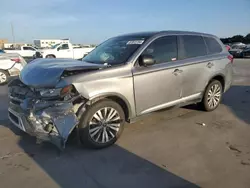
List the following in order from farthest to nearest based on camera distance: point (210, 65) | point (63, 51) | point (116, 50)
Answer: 1. point (63, 51)
2. point (210, 65)
3. point (116, 50)

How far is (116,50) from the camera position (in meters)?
4.88

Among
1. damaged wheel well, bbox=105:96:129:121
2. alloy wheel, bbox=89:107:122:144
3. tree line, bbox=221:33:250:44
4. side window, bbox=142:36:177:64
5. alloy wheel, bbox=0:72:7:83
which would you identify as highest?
tree line, bbox=221:33:250:44

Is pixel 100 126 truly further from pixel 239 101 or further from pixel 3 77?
pixel 3 77

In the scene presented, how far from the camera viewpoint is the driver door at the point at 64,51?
73.0 feet

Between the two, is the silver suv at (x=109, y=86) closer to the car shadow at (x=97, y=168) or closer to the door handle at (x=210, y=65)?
the door handle at (x=210, y=65)

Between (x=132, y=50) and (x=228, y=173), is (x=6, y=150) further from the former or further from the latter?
(x=228, y=173)

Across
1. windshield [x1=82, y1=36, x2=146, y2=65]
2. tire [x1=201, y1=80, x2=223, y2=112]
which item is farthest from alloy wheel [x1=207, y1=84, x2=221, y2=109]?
windshield [x1=82, y1=36, x2=146, y2=65]

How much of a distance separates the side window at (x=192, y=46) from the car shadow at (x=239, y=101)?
1.68m

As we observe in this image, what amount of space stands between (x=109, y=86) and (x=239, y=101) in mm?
4775

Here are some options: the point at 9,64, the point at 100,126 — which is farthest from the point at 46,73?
the point at 9,64

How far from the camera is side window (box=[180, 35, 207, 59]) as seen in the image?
5.31m

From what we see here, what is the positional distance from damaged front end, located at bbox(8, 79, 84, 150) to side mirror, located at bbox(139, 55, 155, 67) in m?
1.32

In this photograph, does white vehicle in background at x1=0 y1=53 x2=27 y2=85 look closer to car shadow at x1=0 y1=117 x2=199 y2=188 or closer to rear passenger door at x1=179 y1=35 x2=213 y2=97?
car shadow at x1=0 y1=117 x2=199 y2=188

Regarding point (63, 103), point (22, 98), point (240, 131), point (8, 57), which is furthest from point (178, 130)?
point (8, 57)
